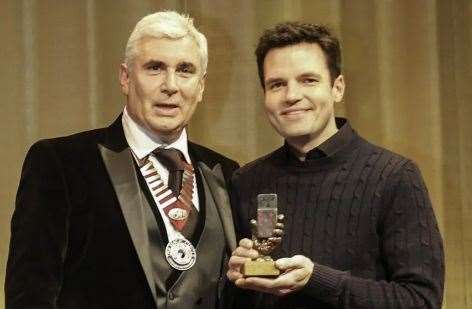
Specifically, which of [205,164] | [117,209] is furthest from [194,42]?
[117,209]

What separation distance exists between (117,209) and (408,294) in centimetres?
79

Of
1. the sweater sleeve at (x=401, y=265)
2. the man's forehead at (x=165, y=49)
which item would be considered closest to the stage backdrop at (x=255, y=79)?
the man's forehead at (x=165, y=49)

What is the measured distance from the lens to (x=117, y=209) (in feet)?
7.20

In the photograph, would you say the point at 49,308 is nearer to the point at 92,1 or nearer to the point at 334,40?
the point at 334,40

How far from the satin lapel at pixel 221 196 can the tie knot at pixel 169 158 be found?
0.11m

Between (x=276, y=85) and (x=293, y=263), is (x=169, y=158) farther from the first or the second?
(x=293, y=263)

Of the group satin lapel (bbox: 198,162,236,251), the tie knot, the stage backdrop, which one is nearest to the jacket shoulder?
satin lapel (bbox: 198,162,236,251)

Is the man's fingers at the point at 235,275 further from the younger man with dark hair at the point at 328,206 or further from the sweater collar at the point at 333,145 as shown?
the sweater collar at the point at 333,145

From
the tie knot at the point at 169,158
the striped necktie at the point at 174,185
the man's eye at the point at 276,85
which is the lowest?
the striped necktie at the point at 174,185

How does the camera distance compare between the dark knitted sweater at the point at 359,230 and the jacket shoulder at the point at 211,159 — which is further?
the jacket shoulder at the point at 211,159

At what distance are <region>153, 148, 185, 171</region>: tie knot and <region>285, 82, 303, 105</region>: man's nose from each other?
1.20 feet

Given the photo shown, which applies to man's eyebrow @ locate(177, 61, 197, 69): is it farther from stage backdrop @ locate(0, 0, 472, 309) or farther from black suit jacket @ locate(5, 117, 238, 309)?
stage backdrop @ locate(0, 0, 472, 309)

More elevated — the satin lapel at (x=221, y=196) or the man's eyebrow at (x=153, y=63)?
the man's eyebrow at (x=153, y=63)

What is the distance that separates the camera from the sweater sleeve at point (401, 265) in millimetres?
2045
